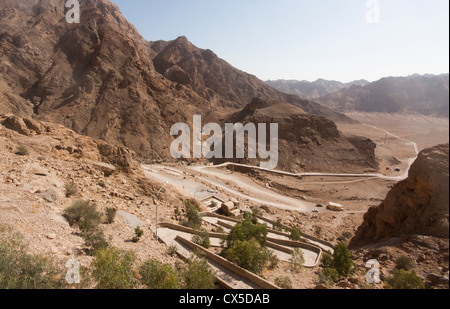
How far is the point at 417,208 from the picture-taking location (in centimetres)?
1298

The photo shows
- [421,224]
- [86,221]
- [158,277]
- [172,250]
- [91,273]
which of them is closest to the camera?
[158,277]

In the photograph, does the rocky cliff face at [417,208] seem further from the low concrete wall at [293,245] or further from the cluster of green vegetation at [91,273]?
the cluster of green vegetation at [91,273]

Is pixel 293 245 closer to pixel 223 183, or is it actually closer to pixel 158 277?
pixel 158 277

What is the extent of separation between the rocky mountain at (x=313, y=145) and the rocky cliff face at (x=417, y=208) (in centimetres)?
2818

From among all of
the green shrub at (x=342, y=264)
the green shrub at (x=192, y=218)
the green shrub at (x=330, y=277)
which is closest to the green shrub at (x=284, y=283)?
the green shrub at (x=330, y=277)

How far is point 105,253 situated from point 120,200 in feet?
27.0

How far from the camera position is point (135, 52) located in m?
59.4

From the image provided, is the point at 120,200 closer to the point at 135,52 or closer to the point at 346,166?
the point at 346,166

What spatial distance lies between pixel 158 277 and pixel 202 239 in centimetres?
620

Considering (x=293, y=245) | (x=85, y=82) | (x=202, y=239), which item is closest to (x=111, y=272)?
(x=202, y=239)

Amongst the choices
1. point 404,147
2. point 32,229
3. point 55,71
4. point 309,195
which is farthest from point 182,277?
point 404,147

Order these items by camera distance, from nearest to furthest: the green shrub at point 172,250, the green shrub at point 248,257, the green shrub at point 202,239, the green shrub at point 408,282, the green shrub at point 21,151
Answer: the green shrub at point 408,282 < the green shrub at point 248,257 < the green shrub at point 172,250 < the green shrub at point 202,239 < the green shrub at point 21,151

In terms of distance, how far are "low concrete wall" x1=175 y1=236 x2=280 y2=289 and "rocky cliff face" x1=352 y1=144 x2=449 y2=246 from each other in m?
6.14

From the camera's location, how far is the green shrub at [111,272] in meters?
6.88
